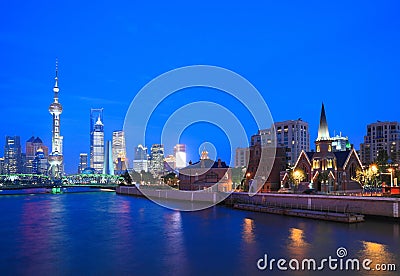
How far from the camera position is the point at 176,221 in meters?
53.0

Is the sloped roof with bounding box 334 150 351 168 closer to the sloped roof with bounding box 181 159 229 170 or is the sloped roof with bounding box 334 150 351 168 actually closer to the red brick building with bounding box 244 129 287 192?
the red brick building with bounding box 244 129 287 192

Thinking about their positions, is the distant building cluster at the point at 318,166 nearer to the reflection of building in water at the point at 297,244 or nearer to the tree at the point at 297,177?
the tree at the point at 297,177

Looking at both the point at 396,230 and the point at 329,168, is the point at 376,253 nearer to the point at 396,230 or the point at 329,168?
the point at 396,230

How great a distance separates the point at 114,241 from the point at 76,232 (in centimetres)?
787

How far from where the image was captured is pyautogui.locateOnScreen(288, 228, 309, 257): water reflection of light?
31506 millimetres

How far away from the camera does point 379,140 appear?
17662 centimetres

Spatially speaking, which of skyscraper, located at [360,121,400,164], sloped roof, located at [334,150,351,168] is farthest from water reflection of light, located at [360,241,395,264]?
skyscraper, located at [360,121,400,164]

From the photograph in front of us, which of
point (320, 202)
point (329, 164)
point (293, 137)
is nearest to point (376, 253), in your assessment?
point (320, 202)

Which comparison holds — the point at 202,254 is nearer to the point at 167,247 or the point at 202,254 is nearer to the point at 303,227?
the point at 167,247

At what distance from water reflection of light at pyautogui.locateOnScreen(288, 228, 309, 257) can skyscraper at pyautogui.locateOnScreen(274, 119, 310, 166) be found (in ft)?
465

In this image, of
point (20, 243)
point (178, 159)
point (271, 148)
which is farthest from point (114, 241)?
point (178, 159)

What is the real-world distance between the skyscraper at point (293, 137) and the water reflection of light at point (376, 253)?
147859 millimetres

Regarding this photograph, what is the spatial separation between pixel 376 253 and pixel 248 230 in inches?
602

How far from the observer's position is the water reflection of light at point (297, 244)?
103ft
